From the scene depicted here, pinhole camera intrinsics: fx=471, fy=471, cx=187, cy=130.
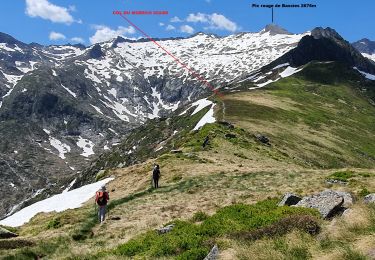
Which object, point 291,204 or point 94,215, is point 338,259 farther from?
point 94,215

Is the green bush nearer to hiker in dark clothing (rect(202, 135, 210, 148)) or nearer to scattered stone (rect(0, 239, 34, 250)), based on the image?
scattered stone (rect(0, 239, 34, 250))

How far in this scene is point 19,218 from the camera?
57812mm

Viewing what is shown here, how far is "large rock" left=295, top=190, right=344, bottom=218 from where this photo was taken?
2047cm

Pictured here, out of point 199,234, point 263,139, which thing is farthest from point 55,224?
Answer: point 263,139

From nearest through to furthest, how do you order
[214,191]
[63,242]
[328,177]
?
[63,242], [214,191], [328,177]

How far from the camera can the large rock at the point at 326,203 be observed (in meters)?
20.5

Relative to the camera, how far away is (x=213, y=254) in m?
16.4

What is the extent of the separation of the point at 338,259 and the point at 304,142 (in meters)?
73.8

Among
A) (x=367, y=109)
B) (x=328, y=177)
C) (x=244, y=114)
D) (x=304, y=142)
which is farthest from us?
(x=367, y=109)

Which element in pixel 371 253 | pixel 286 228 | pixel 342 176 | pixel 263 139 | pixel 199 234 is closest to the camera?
pixel 371 253

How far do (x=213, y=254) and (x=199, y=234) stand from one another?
459 cm

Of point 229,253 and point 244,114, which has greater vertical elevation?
point 244,114

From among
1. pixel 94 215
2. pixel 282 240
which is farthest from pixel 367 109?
pixel 282 240

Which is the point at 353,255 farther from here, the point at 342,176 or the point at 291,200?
the point at 342,176
